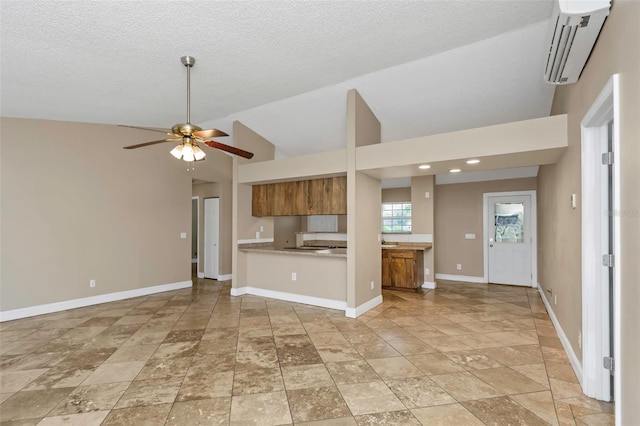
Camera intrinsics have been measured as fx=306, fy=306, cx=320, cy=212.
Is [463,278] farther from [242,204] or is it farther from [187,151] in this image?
[187,151]

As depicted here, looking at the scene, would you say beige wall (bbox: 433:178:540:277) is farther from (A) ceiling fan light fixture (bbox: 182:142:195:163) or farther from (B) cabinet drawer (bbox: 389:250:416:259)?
(A) ceiling fan light fixture (bbox: 182:142:195:163)

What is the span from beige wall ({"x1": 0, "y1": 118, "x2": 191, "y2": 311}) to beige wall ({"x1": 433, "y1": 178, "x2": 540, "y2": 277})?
5.55 meters

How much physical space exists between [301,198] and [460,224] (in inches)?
151

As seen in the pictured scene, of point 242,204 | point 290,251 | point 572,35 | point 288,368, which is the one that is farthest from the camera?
point 242,204

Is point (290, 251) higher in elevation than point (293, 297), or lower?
higher

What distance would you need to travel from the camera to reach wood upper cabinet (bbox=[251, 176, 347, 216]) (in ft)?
15.4

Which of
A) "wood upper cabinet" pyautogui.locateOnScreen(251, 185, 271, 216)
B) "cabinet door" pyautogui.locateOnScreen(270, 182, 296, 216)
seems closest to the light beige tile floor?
"cabinet door" pyautogui.locateOnScreen(270, 182, 296, 216)

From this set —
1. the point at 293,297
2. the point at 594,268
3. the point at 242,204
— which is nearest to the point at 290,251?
the point at 293,297

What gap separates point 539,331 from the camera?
3.62m

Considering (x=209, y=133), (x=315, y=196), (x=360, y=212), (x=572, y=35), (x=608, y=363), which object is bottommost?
(x=608, y=363)

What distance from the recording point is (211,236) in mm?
6961

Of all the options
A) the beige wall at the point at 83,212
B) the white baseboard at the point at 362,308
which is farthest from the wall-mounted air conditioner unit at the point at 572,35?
the beige wall at the point at 83,212

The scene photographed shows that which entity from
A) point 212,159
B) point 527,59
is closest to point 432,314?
point 527,59

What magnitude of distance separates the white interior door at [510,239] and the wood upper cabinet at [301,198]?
3.73 meters
